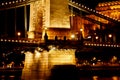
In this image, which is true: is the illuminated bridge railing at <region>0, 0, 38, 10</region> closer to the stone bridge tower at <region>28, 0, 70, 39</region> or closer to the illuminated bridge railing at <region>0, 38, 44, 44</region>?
the stone bridge tower at <region>28, 0, 70, 39</region>

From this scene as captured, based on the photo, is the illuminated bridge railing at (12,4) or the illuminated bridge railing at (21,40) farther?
the illuminated bridge railing at (12,4)

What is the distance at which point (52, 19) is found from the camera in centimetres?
2506

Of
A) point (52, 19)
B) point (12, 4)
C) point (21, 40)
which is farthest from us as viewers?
point (12, 4)

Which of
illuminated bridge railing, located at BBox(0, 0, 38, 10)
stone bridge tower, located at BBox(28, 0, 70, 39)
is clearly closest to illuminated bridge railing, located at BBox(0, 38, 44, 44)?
stone bridge tower, located at BBox(28, 0, 70, 39)

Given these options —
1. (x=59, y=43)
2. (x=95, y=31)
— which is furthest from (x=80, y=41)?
(x=95, y=31)

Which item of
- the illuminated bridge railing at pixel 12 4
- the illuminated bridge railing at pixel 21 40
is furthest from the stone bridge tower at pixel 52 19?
the illuminated bridge railing at pixel 21 40

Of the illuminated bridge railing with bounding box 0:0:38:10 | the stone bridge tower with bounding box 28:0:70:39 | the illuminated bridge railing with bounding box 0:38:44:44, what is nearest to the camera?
the illuminated bridge railing with bounding box 0:38:44:44

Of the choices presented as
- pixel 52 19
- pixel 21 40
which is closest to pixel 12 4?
pixel 52 19

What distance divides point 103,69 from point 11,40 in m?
15.9

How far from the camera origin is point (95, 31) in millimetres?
45875

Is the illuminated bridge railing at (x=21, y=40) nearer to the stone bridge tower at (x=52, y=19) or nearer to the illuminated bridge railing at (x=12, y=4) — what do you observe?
the stone bridge tower at (x=52, y=19)

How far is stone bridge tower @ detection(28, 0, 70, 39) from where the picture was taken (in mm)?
24844

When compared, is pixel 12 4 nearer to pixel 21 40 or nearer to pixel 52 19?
pixel 52 19

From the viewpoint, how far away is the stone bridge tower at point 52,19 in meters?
24.8
